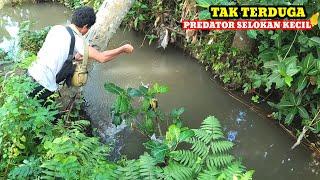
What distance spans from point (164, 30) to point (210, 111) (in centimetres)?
229

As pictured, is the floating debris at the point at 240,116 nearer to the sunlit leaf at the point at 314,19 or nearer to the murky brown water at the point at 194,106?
the murky brown water at the point at 194,106

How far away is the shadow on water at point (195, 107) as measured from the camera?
16.5ft

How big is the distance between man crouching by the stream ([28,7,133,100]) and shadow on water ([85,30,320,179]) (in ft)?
4.43

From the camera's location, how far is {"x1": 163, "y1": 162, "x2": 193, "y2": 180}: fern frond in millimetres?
3109

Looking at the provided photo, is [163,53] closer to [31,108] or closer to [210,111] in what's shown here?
[210,111]

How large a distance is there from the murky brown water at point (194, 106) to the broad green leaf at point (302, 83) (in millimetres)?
759

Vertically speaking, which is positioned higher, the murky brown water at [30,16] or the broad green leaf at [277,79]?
the murky brown water at [30,16]

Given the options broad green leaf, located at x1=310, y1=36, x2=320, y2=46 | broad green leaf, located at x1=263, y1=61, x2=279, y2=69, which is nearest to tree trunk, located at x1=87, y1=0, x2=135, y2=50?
broad green leaf, located at x1=263, y1=61, x2=279, y2=69

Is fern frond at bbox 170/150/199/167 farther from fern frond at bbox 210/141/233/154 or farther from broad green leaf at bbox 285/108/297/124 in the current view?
broad green leaf at bbox 285/108/297/124

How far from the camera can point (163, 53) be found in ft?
24.7

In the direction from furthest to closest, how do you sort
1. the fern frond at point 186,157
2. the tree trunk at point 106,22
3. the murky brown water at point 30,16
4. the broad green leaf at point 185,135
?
1. the murky brown water at point 30,16
2. the tree trunk at point 106,22
3. the broad green leaf at point 185,135
4. the fern frond at point 186,157

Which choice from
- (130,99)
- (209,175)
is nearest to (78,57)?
(130,99)

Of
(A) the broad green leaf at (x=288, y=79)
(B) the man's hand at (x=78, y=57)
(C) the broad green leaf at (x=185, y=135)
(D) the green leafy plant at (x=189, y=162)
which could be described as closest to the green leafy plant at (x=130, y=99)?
(B) the man's hand at (x=78, y=57)

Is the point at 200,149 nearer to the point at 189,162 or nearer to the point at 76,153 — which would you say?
the point at 189,162
